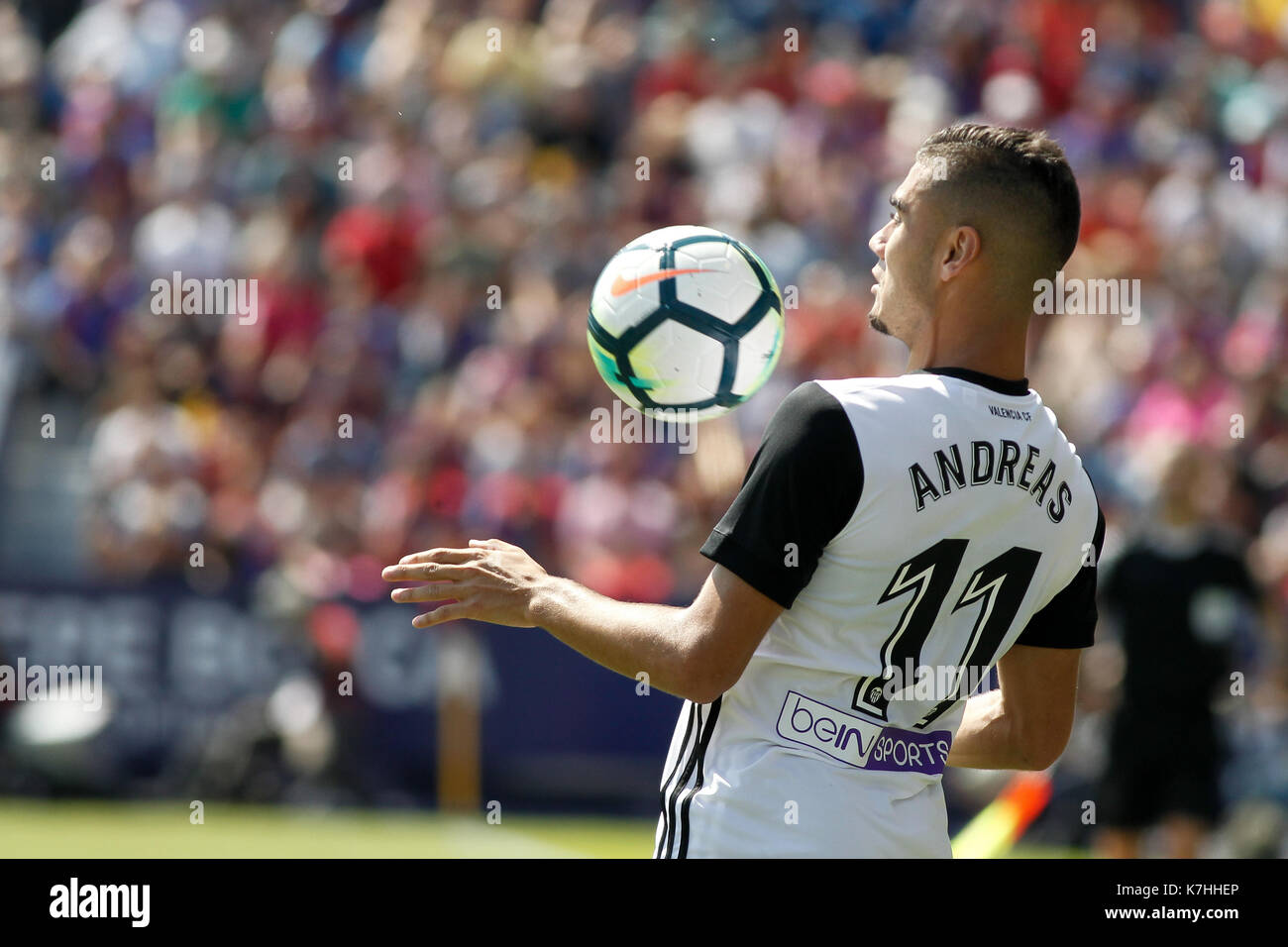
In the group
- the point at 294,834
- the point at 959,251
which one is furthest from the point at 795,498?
the point at 294,834

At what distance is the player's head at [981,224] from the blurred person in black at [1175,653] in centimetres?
593

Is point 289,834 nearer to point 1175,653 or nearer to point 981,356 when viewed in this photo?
point 1175,653

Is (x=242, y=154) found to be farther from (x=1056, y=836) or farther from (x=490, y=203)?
(x=1056, y=836)

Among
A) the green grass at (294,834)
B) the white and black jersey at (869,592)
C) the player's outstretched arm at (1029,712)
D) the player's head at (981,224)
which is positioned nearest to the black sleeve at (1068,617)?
the player's outstretched arm at (1029,712)

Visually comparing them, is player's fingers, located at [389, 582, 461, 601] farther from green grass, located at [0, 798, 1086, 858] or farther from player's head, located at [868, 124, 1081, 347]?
green grass, located at [0, 798, 1086, 858]

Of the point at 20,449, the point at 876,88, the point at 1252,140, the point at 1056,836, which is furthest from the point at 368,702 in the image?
the point at 1252,140

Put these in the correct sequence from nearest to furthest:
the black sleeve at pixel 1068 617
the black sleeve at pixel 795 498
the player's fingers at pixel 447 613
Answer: the black sleeve at pixel 795 498 → the player's fingers at pixel 447 613 → the black sleeve at pixel 1068 617

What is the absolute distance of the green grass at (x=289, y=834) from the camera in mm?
9289

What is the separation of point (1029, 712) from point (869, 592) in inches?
26.1

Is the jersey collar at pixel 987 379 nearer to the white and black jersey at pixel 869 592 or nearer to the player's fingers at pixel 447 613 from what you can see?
the white and black jersey at pixel 869 592

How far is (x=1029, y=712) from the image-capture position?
3643 millimetres

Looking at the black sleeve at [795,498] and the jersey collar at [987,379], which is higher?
the jersey collar at [987,379]

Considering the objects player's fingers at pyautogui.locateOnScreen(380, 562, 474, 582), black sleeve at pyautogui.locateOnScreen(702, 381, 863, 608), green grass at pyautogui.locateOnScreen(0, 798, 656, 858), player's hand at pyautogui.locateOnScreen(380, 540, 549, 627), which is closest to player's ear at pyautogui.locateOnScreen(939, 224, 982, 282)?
black sleeve at pyautogui.locateOnScreen(702, 381, 863, 608)

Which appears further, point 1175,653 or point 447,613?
point 1175,653
